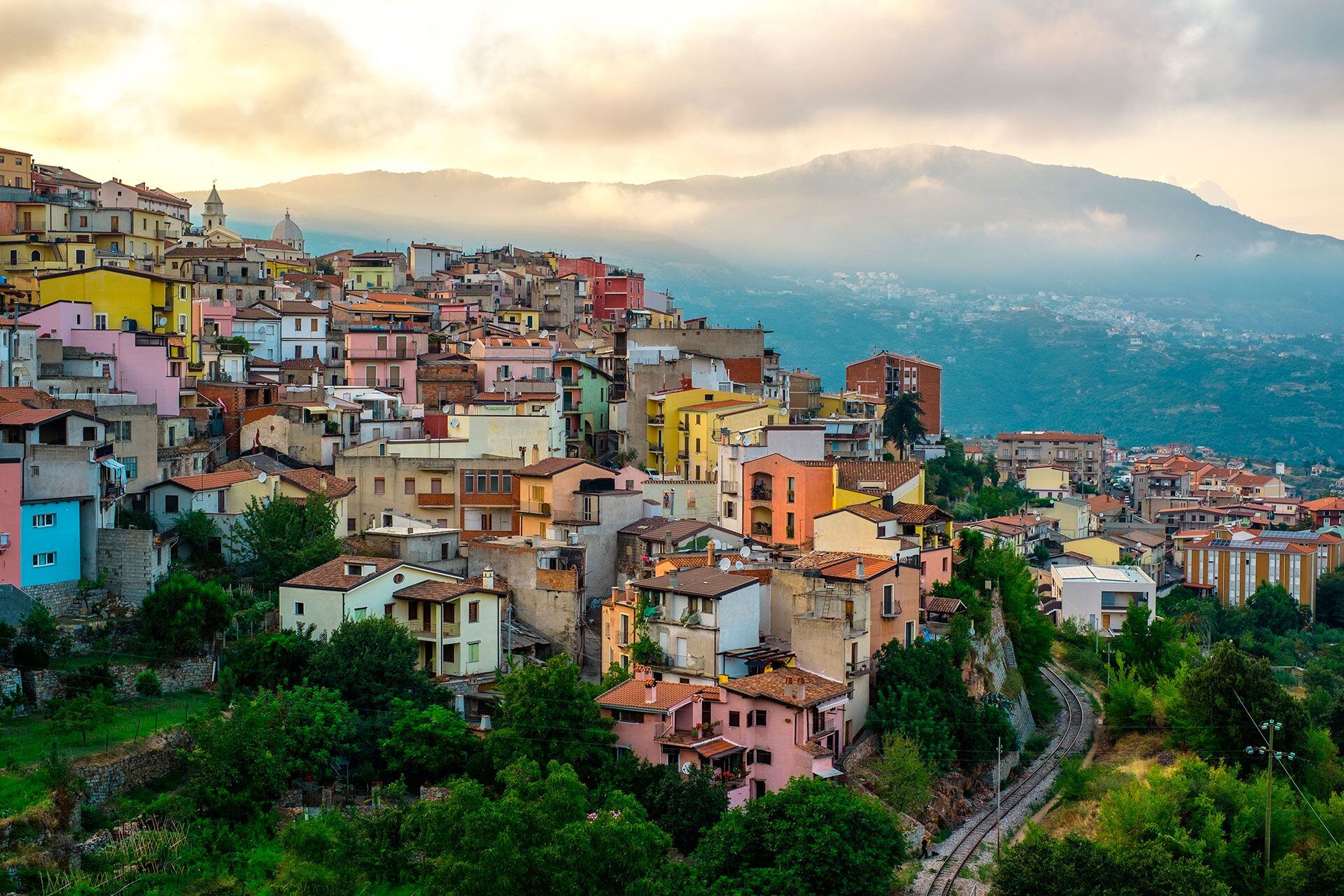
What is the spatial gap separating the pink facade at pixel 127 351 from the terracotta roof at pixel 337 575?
1094 centimetres

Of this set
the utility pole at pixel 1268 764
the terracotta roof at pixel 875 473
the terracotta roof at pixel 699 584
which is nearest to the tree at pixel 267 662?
the terracotta roof at pixel 699 584

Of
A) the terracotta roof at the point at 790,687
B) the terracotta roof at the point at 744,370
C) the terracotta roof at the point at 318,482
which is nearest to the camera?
the terracotta roof at the point at 790,687

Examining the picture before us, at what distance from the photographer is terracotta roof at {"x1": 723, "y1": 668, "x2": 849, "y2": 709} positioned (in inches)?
1275

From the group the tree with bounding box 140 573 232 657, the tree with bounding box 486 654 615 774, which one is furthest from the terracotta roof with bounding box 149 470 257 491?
the tree with bounding box 486 654 615 774

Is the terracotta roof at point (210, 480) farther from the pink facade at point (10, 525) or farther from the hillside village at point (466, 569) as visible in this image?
the pink facade at point (10, 525)

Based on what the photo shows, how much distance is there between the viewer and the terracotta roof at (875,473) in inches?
1732

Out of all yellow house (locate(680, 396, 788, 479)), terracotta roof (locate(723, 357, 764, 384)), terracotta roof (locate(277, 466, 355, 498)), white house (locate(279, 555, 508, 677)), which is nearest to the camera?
white house (locate(279, 555, 508, 677))

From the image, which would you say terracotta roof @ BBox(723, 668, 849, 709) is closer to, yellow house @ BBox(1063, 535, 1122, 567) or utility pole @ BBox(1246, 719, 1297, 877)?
utility pole @ BBox(1246, 719, 1297, 877)

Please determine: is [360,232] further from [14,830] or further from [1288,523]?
[14,830]

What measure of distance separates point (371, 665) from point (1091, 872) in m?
14.9

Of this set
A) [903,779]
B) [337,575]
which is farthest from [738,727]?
[337,575]

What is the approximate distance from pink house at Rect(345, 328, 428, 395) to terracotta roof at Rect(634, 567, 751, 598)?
18980 mm

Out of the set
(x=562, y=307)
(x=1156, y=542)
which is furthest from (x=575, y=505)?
(x=1156, y=542)

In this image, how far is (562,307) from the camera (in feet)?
235
